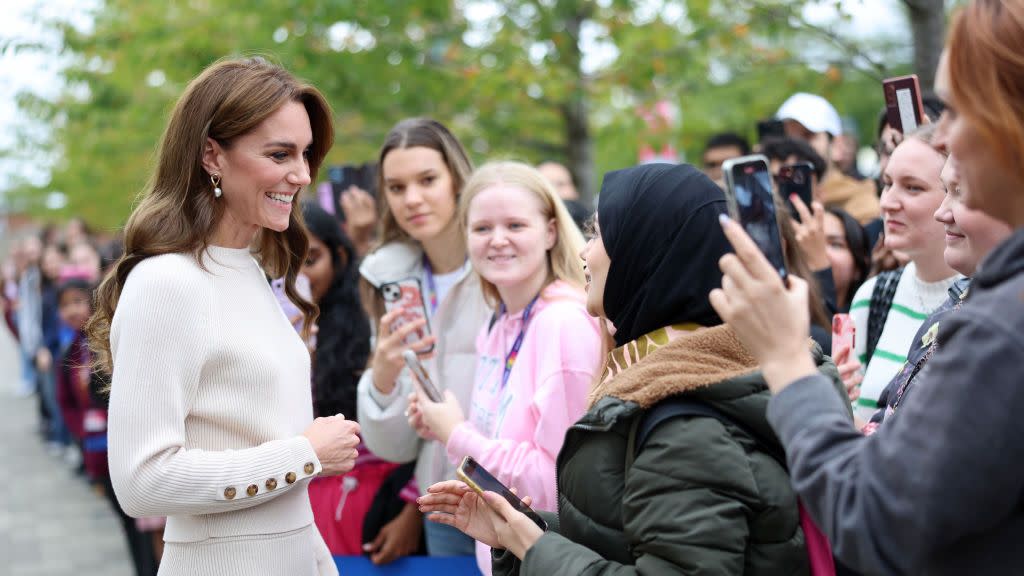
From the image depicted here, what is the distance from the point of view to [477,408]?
3.55 metres

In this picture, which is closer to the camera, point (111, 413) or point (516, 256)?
point (111, 413)

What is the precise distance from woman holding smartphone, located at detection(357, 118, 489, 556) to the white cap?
232 cm

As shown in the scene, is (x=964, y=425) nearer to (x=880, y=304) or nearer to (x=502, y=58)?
(x=880, y=304)

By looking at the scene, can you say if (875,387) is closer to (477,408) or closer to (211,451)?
(477,408)

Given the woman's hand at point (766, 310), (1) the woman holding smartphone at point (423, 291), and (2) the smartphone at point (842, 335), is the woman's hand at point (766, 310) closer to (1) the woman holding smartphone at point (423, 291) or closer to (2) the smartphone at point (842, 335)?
(2) the smartphone at point (842, 335)

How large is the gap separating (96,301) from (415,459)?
172 cm

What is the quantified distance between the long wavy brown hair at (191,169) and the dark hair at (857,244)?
299cm

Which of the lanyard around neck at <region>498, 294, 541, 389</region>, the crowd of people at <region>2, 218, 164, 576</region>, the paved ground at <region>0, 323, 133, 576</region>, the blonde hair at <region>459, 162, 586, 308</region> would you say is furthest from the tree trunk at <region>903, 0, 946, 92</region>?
the paved ground at <region>0, 323, 133, 576</region>

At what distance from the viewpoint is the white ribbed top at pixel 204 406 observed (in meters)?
2.38

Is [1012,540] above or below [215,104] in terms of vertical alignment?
below

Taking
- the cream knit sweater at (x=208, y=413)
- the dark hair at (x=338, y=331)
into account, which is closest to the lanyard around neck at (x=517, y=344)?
the cream knit sweater at (x=208, y=413)

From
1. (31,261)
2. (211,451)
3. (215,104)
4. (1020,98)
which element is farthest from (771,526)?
(31,261)

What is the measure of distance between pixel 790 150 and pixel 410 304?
2.36 metres

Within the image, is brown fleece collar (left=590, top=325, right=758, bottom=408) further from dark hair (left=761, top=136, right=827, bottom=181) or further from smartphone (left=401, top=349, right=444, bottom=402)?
dark hair (left=761, top=136, right=827, bottom=181)
